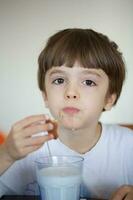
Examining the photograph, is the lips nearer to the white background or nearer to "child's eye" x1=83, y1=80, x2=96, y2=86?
"child's eye" x1=83, y1=80, x2=96, y2=86

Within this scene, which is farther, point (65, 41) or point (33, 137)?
point (65, 41)

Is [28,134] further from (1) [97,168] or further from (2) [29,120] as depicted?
(1) [97,168]

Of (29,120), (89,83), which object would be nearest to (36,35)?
(89,83)

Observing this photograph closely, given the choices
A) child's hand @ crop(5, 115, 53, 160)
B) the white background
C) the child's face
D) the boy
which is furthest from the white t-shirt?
the white background

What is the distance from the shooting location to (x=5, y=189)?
37.1 inches

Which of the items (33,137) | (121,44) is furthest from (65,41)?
(121,44)

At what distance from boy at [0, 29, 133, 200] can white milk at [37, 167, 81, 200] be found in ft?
0.27

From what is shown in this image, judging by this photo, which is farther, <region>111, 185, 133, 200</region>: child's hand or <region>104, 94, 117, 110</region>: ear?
<region>104, 94, 117, 110</region>: ear

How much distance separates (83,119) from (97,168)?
202 mm

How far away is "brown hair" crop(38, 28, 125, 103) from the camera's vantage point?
91 cm

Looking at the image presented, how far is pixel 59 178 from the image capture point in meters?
0.69

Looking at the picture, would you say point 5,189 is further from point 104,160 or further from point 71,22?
point 71,22

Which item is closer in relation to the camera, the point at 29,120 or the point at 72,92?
the point at 29,120

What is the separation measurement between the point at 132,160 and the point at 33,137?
43 cm
